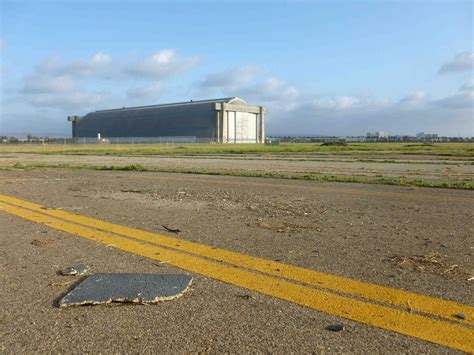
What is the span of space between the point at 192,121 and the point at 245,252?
376ft

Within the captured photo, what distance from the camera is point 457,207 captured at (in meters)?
8.66

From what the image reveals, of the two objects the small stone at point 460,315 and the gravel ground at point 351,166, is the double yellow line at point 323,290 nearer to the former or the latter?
the small stone at point 460,315

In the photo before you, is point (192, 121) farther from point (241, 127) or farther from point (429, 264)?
point (429, 264)

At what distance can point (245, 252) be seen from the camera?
5203 millimetres

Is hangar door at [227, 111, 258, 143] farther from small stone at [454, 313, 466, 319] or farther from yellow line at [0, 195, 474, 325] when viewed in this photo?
small stone at [454, 313, 466, 319]

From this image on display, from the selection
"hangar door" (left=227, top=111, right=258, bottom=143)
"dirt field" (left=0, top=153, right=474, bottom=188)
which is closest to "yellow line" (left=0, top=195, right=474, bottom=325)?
"dirt field" (left=0, top=153, right=474, bottom=188)

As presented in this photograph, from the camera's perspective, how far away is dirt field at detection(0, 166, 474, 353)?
305 centimetres

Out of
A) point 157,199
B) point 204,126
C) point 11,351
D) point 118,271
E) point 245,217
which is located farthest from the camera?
point 204,126

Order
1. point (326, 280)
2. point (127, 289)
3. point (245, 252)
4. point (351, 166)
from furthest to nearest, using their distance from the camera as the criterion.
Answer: point (351, 166), point (245, 252), point (326, 280), point (127, 289)

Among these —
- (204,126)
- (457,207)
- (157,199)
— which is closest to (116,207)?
(157,199)

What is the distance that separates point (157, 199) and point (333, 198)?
12.7ft

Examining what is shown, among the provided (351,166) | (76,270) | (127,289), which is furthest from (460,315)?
(351,166)

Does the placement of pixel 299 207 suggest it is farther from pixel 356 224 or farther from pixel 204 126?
pixel 204 126

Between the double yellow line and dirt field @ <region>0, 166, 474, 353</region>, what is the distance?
0.15 meters
